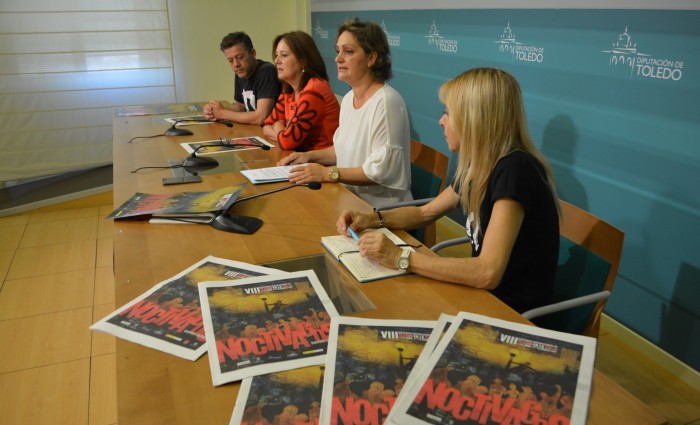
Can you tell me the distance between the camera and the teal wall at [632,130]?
1974 millimetres

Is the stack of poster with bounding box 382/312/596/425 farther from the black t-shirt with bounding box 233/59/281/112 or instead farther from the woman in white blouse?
the black t-shirt with bounding box 233/59/281/112

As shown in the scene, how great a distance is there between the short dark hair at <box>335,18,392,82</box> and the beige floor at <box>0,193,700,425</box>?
55.7 inches

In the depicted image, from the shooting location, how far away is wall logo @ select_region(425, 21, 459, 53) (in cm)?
320

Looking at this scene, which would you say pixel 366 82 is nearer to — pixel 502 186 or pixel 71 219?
pixel 502 186

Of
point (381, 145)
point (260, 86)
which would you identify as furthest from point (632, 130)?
→ point (260, 86)

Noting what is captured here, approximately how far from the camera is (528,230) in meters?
1.44

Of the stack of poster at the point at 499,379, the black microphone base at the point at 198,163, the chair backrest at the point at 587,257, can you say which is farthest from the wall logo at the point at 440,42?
the stack of poster at the point at 499,379

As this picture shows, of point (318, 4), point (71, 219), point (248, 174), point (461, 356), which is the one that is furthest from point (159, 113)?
point (461, 356)

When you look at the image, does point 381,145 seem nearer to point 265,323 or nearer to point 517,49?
point 517,49

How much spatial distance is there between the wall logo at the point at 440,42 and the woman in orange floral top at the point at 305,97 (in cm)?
89

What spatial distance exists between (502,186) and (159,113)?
2875 millimetres

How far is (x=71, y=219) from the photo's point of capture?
13.4 feet

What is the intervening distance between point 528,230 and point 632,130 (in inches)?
41.1

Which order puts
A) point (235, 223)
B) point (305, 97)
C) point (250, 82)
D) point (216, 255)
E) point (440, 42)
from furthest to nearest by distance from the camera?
1. point (250, 82)
2. point (440, 42)
3. point (305, 97)
4. point (235, 223)
5. point (216, 255)
